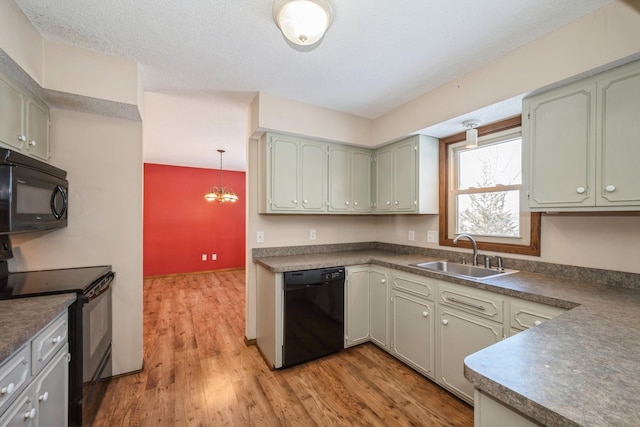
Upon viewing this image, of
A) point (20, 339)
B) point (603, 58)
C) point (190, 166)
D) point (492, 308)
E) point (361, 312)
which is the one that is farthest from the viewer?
point (190, 166)

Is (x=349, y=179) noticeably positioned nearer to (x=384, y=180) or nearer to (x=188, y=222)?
(x=384, y=180)

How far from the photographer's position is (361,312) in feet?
8.58

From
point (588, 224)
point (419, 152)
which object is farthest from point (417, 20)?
point (588, 224)

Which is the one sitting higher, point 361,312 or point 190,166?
point 190,166

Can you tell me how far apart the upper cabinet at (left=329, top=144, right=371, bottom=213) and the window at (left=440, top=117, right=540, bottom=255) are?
0.82 m

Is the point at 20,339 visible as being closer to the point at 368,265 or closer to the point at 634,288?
the point at 368,265

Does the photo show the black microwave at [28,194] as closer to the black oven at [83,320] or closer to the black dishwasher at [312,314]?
the black oven at [83,320]

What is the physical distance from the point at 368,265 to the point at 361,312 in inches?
18.5

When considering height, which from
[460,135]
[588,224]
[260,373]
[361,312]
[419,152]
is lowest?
[260,373]

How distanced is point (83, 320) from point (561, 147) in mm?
3037

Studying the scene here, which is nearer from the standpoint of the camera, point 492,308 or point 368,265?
point 492,308

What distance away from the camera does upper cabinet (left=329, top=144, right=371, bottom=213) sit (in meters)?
2.89

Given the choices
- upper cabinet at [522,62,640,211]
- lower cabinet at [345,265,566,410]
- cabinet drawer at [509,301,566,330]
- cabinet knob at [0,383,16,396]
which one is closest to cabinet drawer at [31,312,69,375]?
cabinet knob at [0,383,16,396]

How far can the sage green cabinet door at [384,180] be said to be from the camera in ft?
9.53
